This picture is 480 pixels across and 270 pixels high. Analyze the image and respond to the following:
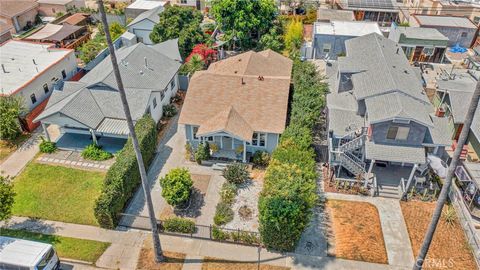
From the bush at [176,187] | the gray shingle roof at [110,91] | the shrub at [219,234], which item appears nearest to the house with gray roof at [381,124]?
the shrub at [219,234]

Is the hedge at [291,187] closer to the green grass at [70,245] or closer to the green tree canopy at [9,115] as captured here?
the green grass at [70,245]

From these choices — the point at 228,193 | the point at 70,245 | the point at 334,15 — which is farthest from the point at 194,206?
the point at 334,15

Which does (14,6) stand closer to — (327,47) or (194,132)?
(194,132)

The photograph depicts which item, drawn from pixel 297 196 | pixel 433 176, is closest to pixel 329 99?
pixel 433 176

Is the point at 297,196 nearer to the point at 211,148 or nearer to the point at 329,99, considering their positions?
the point at 211,148

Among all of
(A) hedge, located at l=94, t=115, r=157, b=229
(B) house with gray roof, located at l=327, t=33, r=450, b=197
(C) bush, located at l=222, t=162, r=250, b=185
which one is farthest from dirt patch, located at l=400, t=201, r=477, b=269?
(A) hedge, located at l=94, t=115, r=157, b=229
